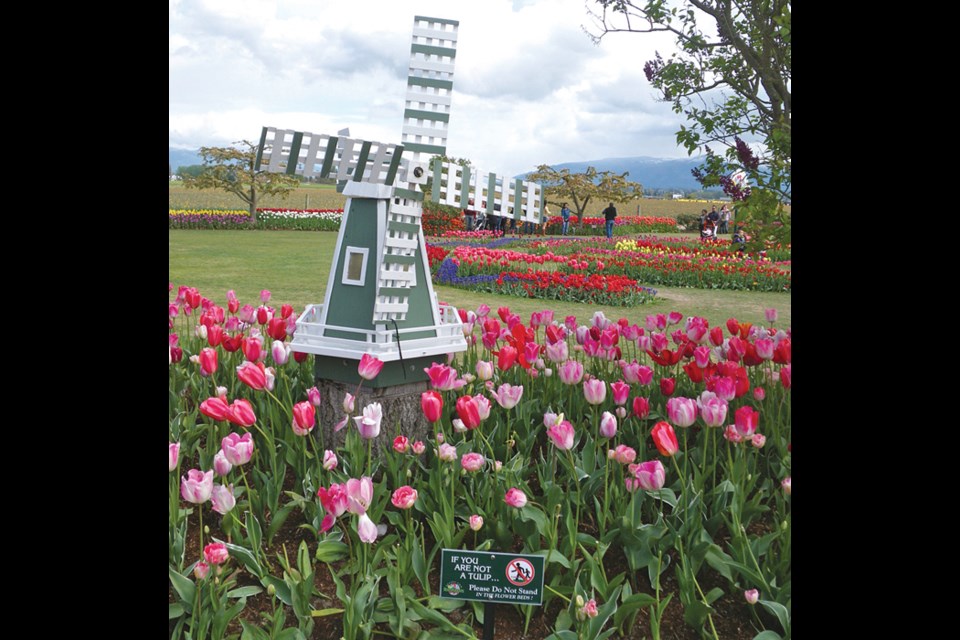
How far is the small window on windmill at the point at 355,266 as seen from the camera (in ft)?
10.1

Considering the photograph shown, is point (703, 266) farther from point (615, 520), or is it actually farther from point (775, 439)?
point (615, 520)

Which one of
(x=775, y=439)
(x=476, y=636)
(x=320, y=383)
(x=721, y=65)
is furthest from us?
(x=721, y=65)

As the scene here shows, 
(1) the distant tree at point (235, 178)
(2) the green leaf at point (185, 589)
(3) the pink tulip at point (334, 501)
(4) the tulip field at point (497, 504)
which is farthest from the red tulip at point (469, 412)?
(1) the distant tree at point (235, 178)

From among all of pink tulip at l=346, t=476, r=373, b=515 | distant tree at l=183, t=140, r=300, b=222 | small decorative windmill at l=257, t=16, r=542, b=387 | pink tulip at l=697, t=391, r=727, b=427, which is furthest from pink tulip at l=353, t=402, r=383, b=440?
distant tree at l=183, t=140, r=300, b=222

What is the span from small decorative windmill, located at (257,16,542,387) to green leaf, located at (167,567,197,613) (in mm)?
1062

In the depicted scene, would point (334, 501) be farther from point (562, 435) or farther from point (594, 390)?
point (594, 390)

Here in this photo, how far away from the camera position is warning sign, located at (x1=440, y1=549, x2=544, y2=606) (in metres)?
2.05

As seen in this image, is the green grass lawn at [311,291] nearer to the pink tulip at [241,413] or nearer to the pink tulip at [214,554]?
the pink tulip at [241,413]

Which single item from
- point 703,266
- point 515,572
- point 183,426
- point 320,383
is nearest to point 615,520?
point 515,572

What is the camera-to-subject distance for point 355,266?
311 centimetres

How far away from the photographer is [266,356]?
13.6 feet

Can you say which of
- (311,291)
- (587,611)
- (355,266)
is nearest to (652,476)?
(587,611)

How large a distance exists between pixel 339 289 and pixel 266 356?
1.23 metres

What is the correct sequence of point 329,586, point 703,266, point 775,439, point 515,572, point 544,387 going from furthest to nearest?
point 703,266, point 544,387, point 775,439, point 329,586, point 515,572
